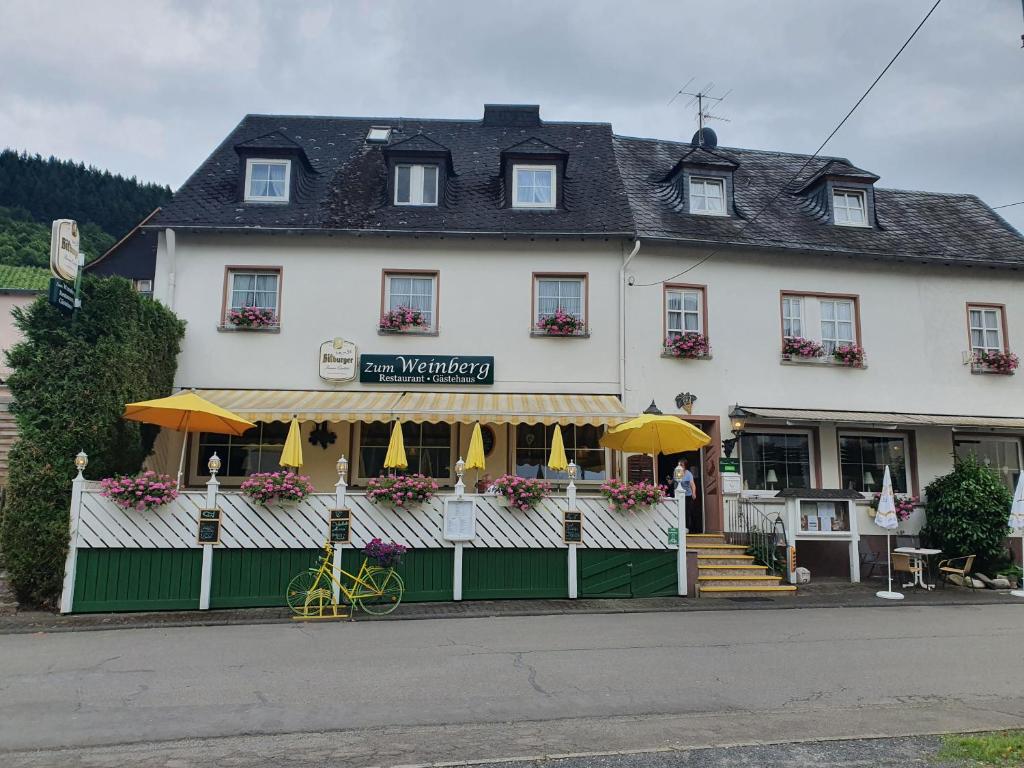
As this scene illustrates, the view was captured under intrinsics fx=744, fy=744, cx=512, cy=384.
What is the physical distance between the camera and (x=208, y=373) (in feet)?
49.8

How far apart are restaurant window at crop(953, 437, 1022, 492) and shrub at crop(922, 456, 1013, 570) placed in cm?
137

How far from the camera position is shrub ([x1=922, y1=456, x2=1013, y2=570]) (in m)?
14.6

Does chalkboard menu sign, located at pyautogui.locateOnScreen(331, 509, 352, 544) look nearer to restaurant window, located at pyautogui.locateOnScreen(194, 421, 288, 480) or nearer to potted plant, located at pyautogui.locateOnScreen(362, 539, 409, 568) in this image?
potted plant, located at pyautogui.locateOnScreen(362, 539, 409, 568)

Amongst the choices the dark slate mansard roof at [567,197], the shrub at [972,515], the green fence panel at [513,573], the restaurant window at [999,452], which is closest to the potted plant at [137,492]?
the green fence panel at [513,573]

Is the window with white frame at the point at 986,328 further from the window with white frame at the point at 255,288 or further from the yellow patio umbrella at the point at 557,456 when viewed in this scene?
the window with white frame at the point at 255,288

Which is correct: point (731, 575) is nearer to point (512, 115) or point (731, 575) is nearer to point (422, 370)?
point (422, 370)

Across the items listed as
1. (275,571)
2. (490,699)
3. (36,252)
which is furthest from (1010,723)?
(36,252)

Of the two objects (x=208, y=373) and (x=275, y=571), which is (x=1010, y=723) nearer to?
(x=275, y=571)

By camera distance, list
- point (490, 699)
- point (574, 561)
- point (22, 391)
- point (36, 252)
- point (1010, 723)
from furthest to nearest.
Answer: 1. point (36, 252)
2. point (574, 561)
3. point (22, 391)
4. point (490, 699)
5. point (1010, 723)

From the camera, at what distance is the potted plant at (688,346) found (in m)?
15.5

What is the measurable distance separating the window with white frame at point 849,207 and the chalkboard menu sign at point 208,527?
1510cm

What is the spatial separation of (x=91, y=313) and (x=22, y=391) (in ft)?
5.08

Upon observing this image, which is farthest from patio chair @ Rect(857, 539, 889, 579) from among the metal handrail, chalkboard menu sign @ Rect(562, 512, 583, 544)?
chalkboard menu sign @ Rect(562, 512, 583, 544)

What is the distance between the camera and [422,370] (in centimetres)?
1520
